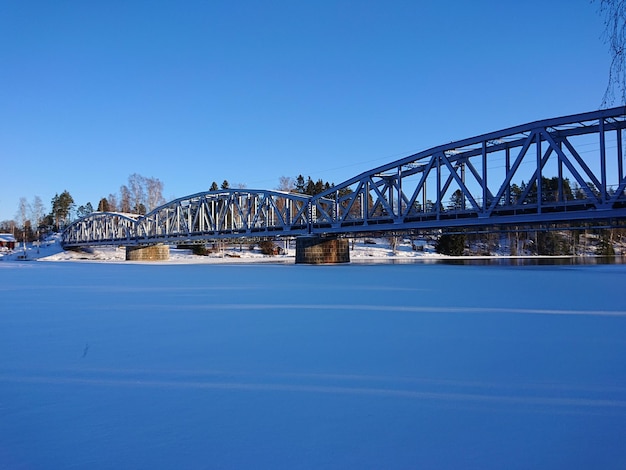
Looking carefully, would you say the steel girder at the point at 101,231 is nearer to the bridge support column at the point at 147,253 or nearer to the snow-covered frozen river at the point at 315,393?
the bridge support column at the point at 147,253

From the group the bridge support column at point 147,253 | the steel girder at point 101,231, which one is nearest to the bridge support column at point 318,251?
the bridge support column at point 147,253

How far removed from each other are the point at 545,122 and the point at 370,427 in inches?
1346

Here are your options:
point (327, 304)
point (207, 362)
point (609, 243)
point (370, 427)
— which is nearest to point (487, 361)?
point (370, 427)

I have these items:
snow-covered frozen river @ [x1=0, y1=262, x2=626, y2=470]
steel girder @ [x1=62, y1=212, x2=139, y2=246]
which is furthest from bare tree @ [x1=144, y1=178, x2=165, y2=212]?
snow-covered frozen river @ [x1=0, y1=262, x2=626, y2=470]

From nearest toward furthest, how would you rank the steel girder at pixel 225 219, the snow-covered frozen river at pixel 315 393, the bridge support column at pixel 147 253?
the snow-covered frozen river at pixel 315 393
the steel girder at pixel 225 219
the bridge support column at pixel 147 253

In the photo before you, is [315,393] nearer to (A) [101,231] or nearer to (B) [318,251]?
(B) [318,251]

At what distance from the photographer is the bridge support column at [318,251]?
55438 mm

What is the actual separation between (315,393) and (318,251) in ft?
167

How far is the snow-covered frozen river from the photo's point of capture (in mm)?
3367

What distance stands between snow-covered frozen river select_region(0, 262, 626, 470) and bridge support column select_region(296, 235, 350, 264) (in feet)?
150

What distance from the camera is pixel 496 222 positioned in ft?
115

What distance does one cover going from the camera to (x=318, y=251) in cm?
5550

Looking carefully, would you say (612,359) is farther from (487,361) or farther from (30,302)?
(30,302)

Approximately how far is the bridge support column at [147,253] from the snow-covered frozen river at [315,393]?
80.9 metres
